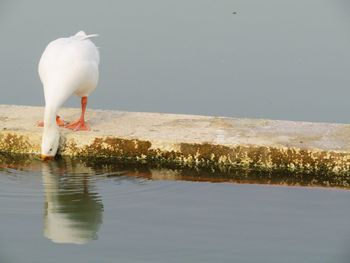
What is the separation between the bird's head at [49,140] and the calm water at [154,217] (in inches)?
3.8

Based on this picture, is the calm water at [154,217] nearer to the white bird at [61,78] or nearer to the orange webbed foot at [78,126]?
the white bird at [61,78]

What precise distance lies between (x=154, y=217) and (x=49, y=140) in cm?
179

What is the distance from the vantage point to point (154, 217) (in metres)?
7.47

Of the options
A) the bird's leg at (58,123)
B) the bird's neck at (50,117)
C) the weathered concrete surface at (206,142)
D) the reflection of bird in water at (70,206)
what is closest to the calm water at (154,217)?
the reflection of bird in water at (70,206)

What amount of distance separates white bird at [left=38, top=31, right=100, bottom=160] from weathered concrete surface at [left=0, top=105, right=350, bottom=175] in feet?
0.82

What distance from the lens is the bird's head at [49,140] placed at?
28.9 feet

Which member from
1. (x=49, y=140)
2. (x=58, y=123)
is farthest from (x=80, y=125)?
(x=49, y=140)

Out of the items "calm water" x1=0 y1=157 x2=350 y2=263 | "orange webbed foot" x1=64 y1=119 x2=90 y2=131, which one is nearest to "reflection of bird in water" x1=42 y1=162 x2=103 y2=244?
"calm water" x1=0 y1=157 x2=350 y2=263

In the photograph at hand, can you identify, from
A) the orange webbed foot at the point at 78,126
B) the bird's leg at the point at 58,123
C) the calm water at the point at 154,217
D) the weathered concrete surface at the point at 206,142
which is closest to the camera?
the calm water at the point at 154,217

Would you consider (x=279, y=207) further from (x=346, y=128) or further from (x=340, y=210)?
(x=346, y=128)

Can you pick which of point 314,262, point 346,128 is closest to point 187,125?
point 346,128

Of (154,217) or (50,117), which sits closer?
(154,217)

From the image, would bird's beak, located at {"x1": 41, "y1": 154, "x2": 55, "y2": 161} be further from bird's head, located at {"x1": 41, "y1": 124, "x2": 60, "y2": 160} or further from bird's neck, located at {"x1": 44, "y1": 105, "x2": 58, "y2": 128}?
bird's neck, located at {"x1": 44, "y1": 105, "x2": 58, "y2": 128}

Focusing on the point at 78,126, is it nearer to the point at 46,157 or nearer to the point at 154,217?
the point at 46,157
